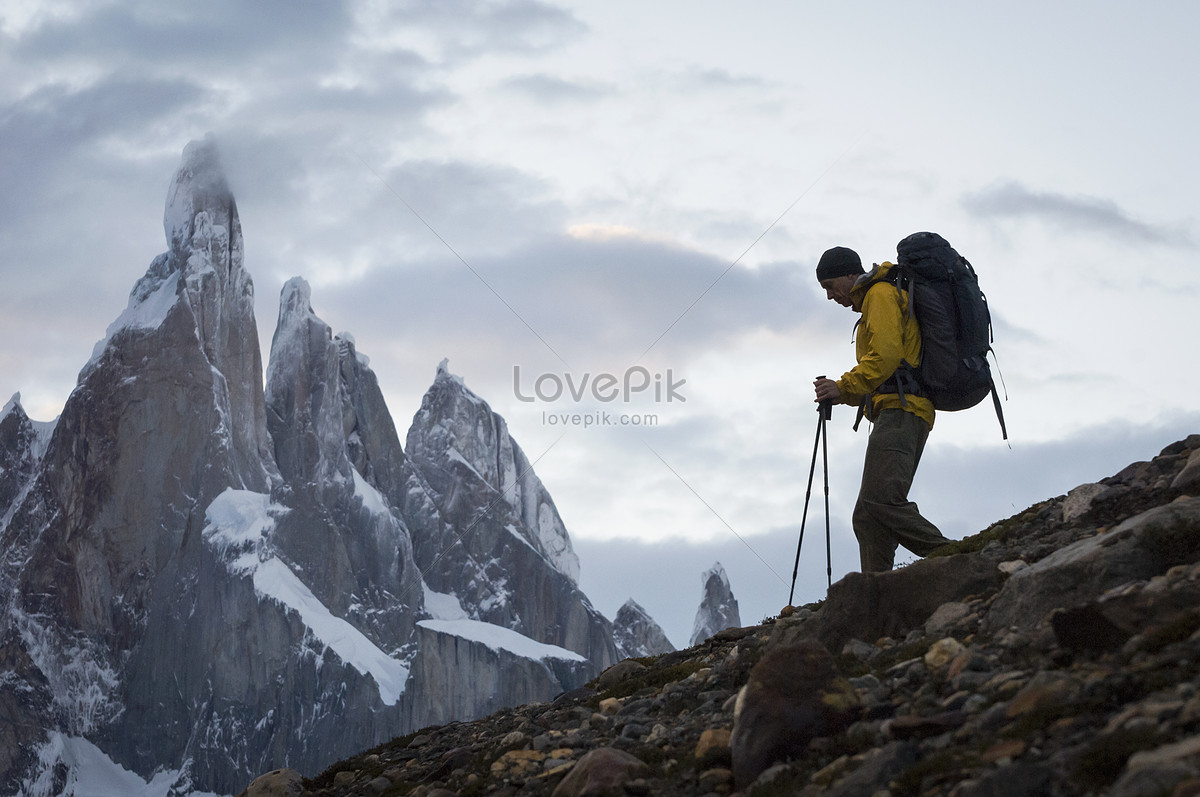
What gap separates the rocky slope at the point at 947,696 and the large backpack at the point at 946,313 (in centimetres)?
182

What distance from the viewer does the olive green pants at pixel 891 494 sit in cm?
1191

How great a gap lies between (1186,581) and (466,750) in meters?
7.31

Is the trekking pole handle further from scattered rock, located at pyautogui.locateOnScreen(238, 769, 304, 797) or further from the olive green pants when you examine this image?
scattered rock, located at pyautogui.locateOnScreen(238, 769, 304, 797)

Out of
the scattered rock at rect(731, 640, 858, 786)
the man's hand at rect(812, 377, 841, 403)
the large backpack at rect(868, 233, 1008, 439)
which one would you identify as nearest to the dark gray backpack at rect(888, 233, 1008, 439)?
the large backpack at rect(868, 233, 1008, 439)

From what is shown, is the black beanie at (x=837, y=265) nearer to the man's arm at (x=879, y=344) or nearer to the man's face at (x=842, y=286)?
the man's face at (x=842, y=286)

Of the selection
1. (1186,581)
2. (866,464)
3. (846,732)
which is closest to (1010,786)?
(846,732)

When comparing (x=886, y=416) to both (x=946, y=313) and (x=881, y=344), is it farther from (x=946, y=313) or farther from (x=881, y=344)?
(x=946, y=313)

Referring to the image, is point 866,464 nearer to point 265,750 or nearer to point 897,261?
point 897,261

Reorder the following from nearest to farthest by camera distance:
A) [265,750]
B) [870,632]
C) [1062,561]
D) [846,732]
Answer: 1. [846,732]
2. [1062,561]
3. [870,632]
4. [265,750]

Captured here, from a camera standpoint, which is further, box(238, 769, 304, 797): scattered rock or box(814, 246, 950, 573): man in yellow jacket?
box(238, 769, 304, 797): scattered rock

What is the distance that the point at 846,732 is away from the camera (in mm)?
7070

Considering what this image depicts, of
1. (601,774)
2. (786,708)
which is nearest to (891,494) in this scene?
(786,708)

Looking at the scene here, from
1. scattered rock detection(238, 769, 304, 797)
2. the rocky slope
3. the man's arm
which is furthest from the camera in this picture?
scattered rock detection(238, 769, 304, 797)

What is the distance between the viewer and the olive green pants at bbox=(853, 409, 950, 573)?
1191 cm
